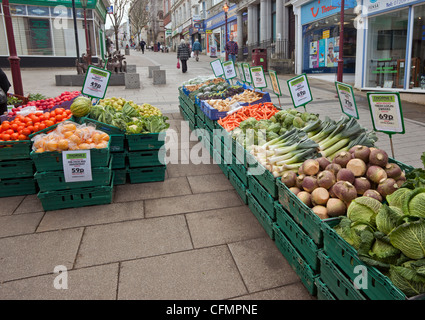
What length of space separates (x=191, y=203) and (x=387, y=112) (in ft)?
8.31

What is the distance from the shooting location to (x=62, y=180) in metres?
4.18

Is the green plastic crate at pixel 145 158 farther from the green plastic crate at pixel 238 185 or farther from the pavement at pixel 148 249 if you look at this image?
Result: the green plastic crate at pixel 238 185

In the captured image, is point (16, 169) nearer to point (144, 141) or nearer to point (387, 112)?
point (144, 141)

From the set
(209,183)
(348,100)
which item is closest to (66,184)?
(209,183)

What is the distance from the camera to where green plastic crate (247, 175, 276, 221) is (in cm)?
338

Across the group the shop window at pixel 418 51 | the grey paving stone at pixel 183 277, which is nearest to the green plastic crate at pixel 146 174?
the grey paving stone at pixel 183 277

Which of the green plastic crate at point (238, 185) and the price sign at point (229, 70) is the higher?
the price sign at point (229, 70)

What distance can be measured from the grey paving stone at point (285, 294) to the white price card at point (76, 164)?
8.16 feet

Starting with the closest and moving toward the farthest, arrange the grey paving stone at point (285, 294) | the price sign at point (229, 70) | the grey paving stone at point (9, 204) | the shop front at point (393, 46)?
the grey paving stone at point (285, 294), the grey paving stone at point (9, 204), the price sign at point (229, 70), the shop front at point (393, 46)

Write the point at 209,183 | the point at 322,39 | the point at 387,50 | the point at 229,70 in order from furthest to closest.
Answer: the point at 322,39 < the point at 387,50 < the point at 229,70 < the point at 209,183

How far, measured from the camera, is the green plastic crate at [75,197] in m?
4.17

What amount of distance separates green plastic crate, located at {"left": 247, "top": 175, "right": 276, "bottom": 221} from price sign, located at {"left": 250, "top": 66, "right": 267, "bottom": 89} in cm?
361

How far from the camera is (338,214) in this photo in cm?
269
